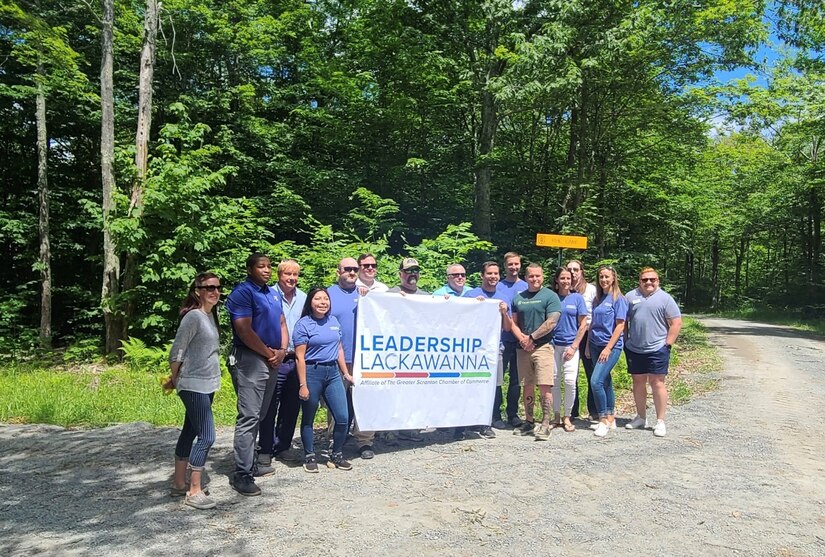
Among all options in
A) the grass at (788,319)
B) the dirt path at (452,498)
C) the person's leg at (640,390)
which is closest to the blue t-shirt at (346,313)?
the dirt path at (452,498)

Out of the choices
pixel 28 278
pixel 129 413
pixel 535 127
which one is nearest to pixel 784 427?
pixel 129 413

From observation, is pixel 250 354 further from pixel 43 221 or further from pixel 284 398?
pixel 43 221

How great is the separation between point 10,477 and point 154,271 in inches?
289

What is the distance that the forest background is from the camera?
12.8 m

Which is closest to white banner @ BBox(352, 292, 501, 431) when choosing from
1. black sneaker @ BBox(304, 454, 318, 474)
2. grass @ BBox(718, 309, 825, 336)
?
black sneaker @ BBox(304, 454, 318, 474)

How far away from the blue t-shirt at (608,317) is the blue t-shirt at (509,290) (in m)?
0.91

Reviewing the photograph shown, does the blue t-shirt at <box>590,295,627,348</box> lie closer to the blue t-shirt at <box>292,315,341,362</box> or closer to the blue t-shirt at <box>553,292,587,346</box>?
the blue t-shirt at <box>553,292,587,346</box>

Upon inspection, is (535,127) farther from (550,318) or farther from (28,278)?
(28,278)

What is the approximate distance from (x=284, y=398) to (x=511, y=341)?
9.04 ft

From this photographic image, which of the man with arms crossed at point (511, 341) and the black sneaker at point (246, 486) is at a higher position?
the man with arms crossed at point (511, 341)

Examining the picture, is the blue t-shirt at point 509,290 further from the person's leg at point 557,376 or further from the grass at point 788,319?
the grass at point 788,319

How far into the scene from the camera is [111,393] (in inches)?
336

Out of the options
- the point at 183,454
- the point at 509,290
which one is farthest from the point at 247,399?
the point at 509,290

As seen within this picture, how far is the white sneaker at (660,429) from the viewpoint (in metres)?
6.15
